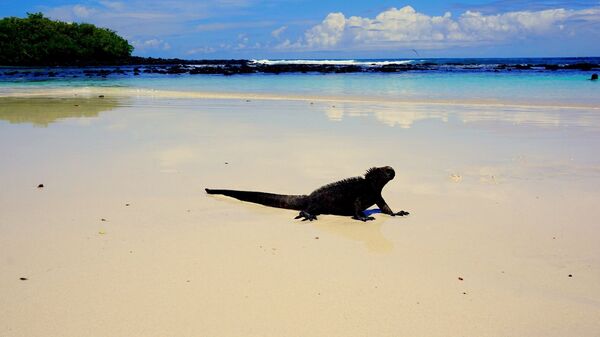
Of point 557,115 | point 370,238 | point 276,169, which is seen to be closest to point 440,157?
point 276,169

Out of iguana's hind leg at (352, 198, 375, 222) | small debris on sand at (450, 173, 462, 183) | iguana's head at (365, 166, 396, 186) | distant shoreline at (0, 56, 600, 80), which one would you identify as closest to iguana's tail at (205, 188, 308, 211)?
iguana's hind leg at (352, 198, 375, 222)

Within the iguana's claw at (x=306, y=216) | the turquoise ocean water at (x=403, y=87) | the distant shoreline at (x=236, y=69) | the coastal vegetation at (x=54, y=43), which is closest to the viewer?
the iguana's claw at (x=306, y=216)

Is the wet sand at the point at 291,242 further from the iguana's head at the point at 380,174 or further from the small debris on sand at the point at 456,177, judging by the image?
the iguana's head at the point at 380,174

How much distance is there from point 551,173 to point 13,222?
573 cm

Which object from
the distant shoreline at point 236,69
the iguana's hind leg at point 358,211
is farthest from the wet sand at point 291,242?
the distant shoreline at point 236,69

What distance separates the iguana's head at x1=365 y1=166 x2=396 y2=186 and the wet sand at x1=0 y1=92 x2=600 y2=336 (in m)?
0.36

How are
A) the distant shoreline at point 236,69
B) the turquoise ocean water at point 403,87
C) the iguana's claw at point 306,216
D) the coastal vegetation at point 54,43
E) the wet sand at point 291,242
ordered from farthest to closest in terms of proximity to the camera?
the coastal vegetation at point 54,43 → the distant shoreline at point 236,69 → the turquoise ocean water at point 403,87 → the iguana's claw at point 306,216 → the wet sand at point 291,242

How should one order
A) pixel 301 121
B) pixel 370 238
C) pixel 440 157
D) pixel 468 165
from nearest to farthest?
pixel 370 238
pixel 468 165
pixel 440 157
pixel 301 121

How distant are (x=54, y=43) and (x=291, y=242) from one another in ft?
261

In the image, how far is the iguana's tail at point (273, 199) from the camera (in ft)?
17.8

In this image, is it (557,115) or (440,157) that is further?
(557,115)

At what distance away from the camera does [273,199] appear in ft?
18.1

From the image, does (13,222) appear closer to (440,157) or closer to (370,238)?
(370,238)

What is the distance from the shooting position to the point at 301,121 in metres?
12.1
